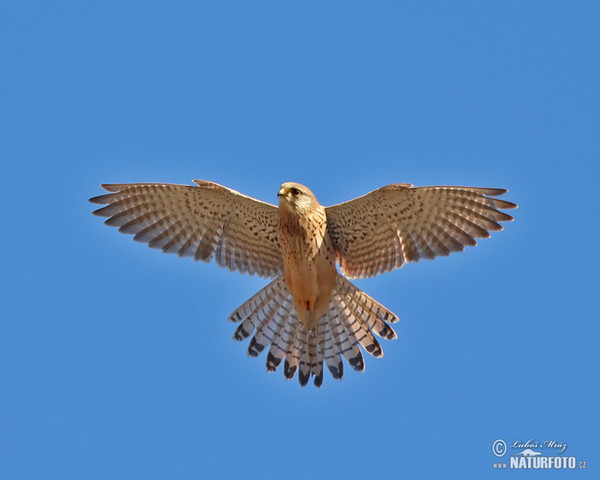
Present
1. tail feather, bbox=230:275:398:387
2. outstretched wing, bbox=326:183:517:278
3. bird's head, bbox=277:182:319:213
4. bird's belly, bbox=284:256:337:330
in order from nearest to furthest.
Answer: bird's head, bbox=277:182:319:213 → outstretched wing, bbox=326:183:517:278 → bird's belly, bbox=284:256:337:330 → tail feather, bbox=230:275:398:387

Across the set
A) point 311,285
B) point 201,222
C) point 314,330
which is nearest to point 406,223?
point 311,285

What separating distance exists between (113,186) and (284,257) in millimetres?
2320

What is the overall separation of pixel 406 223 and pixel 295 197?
1484 mm

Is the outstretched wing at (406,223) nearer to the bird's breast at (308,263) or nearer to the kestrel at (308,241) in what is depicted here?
the kestrel at (308,241)

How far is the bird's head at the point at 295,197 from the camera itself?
16188mm

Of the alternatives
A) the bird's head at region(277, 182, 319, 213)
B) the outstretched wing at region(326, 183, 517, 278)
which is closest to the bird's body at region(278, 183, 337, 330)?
the bird's head at region(277, 182, 319, 213)

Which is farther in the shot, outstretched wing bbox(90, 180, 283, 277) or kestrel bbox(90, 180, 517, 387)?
outstretched wing bbox(90, 180, 283, 277)

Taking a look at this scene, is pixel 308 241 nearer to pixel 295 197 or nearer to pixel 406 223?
pixel 295 197

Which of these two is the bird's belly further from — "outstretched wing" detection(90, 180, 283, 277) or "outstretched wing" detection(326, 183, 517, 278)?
"outstretched wing" detection(90, 180, 283, 277)

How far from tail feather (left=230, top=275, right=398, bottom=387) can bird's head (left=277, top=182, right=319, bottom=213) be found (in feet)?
4.09

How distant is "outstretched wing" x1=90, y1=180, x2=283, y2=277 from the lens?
16.9m

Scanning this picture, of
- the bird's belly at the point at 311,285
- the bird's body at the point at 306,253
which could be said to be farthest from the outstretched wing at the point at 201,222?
the bird's belly at the point at 311,285

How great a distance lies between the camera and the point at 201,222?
17172mm

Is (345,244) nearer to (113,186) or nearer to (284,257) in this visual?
(284,257)
